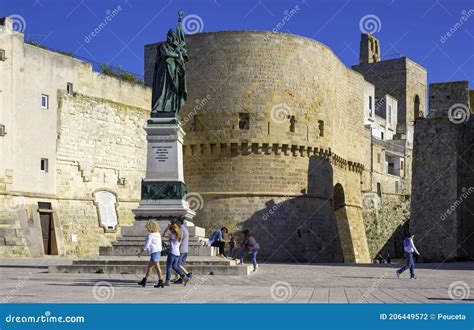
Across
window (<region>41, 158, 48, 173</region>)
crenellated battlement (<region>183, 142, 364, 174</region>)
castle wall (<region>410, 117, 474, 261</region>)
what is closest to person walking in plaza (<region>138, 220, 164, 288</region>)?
castle wall (<region>410, 117, 474, 261</region>)

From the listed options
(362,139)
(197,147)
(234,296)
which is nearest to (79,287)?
(234,296)

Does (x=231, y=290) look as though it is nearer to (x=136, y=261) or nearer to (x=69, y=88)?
(x=136, y=261)

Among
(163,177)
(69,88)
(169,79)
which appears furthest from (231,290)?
(69,88)

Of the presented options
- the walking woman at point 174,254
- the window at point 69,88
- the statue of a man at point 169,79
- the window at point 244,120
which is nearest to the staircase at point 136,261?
the walking woman at point 174,254

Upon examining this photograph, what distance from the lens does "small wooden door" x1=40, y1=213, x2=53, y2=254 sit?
29734 millimetres

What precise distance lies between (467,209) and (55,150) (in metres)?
15.5

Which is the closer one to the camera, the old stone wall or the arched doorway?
the old stone wall

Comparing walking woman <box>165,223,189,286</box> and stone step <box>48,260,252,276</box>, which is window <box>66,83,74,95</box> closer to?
stone step <box>48,260,252,276</box>

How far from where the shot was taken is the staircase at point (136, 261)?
17.3m

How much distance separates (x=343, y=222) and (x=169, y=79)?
2337 cm

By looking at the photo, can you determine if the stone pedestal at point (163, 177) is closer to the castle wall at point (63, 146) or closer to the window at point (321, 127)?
the castle wall at point (63, 146)

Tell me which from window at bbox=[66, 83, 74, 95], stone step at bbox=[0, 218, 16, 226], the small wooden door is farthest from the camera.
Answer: window at bbox=[66, 83, 74, 95]

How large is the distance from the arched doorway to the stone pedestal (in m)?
22.6

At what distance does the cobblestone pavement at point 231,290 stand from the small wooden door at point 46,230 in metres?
12.7
